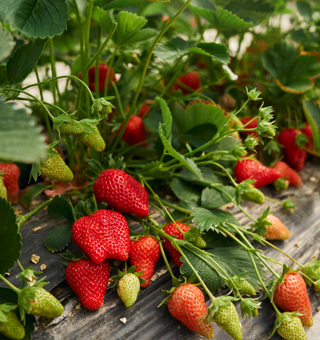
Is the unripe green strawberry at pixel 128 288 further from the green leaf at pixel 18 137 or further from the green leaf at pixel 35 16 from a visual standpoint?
the green leaf at pixel 35 16

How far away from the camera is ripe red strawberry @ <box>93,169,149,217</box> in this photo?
56 cm

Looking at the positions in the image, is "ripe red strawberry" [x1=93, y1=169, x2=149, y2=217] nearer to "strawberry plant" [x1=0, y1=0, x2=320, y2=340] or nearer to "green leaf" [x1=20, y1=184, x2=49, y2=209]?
"strawberry plant" [x1=0, y1=0, x2=320, y2=340]

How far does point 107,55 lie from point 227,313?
2.37ft

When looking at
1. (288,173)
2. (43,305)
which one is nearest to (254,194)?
(288,173)

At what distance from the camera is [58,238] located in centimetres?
58

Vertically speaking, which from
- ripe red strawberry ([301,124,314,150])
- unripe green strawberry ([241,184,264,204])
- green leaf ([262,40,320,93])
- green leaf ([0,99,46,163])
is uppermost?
green leaf ([262,40,320,93])

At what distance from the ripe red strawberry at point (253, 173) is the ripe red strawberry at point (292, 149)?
0.18 meters

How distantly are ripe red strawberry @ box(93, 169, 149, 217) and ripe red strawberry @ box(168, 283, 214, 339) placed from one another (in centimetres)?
16

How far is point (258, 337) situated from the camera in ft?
1.76

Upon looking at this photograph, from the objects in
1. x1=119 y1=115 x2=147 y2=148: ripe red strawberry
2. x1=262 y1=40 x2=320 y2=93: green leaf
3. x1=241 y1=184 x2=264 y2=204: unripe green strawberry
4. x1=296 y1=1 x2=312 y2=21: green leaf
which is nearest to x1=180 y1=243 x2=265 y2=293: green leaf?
x1=241 y1=184 x2=264 y2=204: unripe green strawberry

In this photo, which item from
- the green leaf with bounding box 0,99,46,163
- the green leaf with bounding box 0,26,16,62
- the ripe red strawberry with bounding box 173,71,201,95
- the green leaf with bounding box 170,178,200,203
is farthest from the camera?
the ripe red strawberry with bounding box 173,71,201,95

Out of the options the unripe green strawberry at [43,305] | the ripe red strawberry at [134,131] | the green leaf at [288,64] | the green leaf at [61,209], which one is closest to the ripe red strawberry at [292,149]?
the green leaf at [288,64]

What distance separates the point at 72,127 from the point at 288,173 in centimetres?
63

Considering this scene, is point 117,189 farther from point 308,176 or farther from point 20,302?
point 308,176
